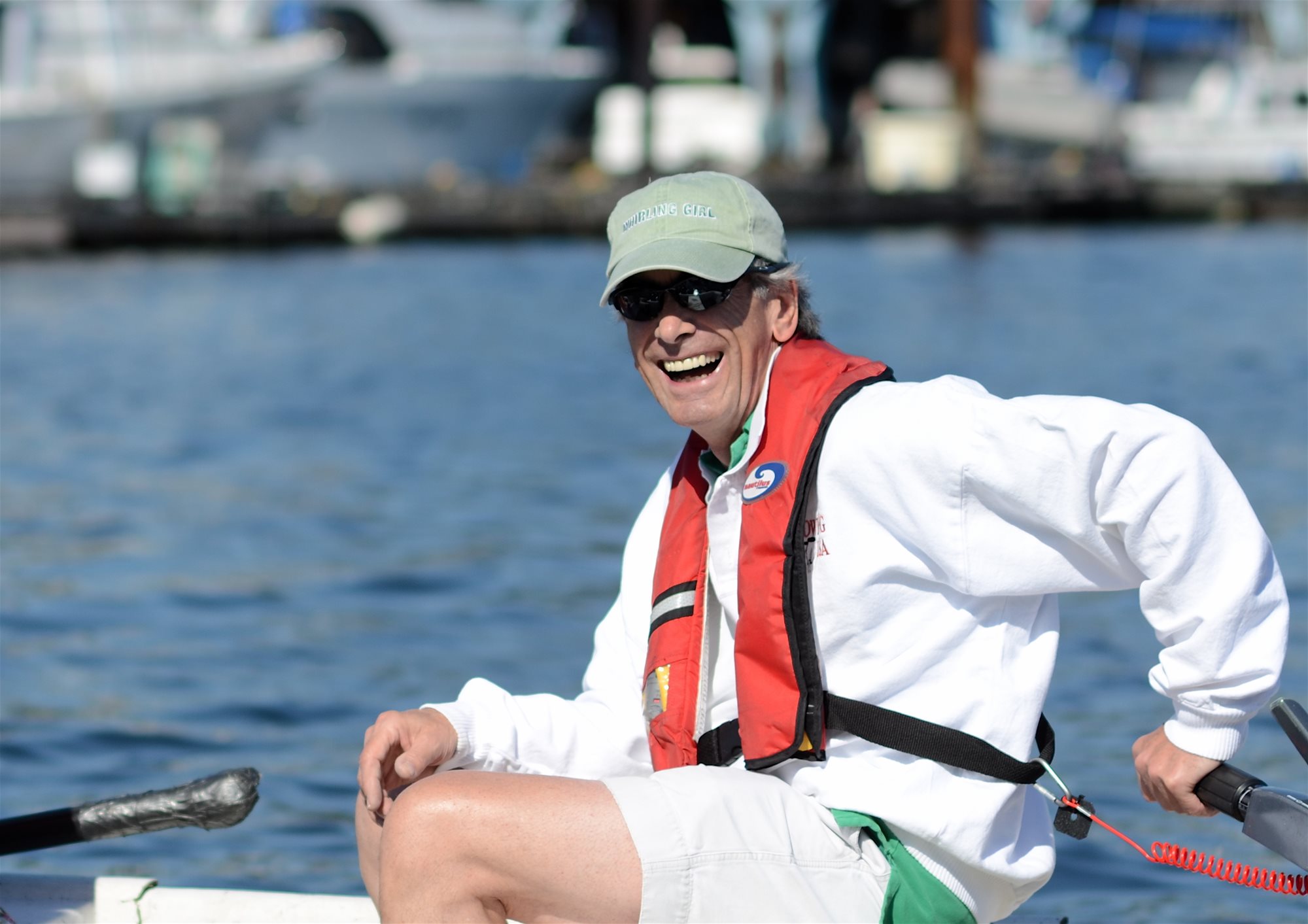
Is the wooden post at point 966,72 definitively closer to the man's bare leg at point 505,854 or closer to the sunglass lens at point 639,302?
the sunglass lens at point 639,302

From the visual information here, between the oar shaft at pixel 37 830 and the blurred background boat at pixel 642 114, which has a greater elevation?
the oar shaft at pixel 37 830

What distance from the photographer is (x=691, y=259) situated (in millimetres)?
2750

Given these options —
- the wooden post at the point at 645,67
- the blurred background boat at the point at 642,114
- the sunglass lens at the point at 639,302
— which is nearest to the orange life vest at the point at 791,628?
the sunglass lens at the point at 639,302

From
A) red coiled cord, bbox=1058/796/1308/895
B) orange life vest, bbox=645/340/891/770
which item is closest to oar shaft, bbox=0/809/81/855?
orange life vest, bbox=645/340/891/770

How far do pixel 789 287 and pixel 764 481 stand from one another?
384 mm

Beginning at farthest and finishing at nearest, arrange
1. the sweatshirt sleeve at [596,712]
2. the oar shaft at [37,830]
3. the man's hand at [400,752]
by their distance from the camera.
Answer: the oar shaft at [37,830] → the sweatshirt sleeve at [596,712] → the man's hand at [400,752]

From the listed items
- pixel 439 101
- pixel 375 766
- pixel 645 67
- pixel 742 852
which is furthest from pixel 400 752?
pixel 439 101

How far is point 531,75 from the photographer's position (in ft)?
146

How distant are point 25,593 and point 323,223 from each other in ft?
79.6

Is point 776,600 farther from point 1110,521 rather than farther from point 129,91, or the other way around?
point 129,91

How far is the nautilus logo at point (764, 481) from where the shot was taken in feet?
8.95

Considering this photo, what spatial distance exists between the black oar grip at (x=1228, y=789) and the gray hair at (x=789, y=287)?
972mm

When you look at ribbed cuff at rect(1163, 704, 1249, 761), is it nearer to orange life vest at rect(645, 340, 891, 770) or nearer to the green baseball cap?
orange life vest at rect(645, 340, 891, 770)

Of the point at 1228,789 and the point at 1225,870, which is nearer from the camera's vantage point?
the point at 1228,789
